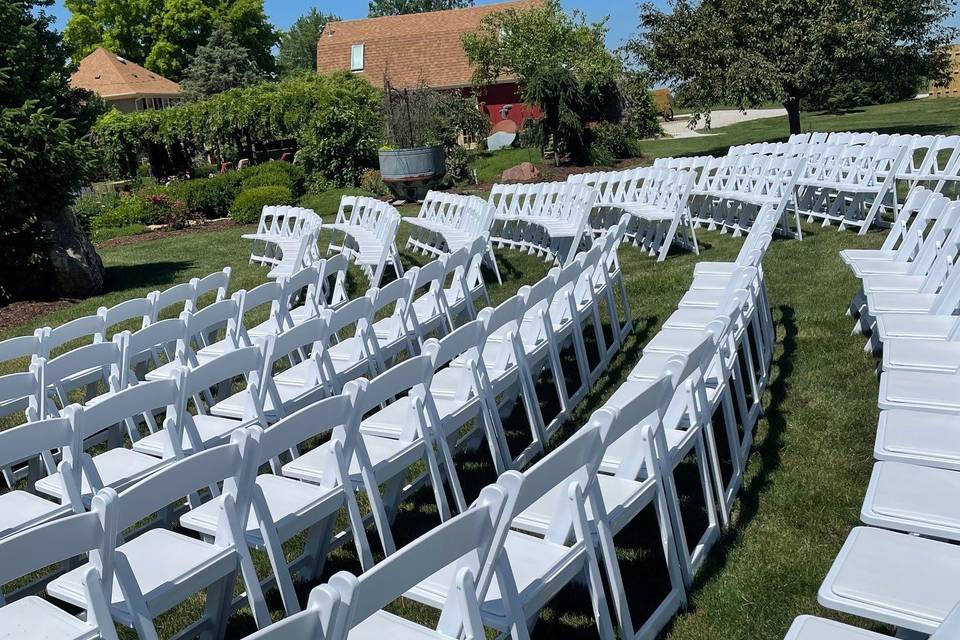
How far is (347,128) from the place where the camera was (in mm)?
21375

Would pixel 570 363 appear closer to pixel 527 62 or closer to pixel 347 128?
pixel 347 128

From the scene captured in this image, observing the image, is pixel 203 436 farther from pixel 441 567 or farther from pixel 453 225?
pixel 453 225

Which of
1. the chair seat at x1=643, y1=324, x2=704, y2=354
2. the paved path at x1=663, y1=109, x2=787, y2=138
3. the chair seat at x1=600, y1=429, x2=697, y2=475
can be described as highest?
the paved path at x1=663, y1=109, x2=787, y2=138

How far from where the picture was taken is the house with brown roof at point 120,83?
4762 cm

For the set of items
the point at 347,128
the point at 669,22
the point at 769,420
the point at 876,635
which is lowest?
the point at 769,420

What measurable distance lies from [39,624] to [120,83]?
167 feet

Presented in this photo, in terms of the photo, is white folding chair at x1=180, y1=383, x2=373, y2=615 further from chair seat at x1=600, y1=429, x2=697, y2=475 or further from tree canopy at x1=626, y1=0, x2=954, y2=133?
tree canopy at x1=626, y1=0, x2=954, y2=133

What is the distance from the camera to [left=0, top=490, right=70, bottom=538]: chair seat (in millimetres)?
3510

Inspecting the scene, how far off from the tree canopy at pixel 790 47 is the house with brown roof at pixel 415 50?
18.6 metres

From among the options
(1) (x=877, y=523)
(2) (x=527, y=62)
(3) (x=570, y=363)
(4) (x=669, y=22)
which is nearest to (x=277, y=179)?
(4) (x=669, y=22)

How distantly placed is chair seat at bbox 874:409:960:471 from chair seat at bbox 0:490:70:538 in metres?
3.28

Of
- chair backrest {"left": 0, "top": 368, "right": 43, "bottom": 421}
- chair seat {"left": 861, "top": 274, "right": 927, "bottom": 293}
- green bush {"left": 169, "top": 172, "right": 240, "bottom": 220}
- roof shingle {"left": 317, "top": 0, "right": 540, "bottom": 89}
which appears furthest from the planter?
roof shingle {"left": 317, "top": 0, "right": 540, "bottom": 89}

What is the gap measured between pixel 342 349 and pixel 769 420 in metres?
2.64

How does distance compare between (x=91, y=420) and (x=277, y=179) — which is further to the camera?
(x=277, y=179)
